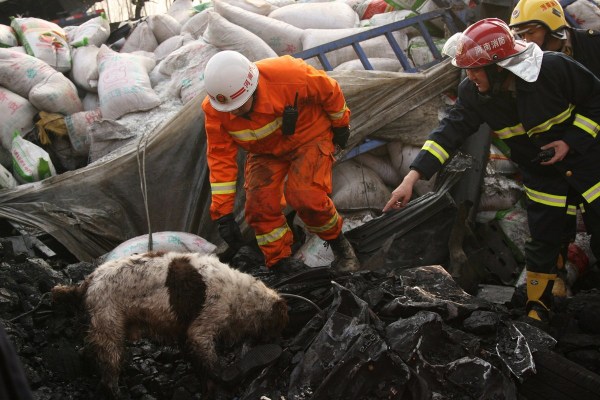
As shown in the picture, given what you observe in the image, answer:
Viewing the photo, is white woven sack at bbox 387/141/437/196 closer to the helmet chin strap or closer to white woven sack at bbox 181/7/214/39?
the helmet chin strap

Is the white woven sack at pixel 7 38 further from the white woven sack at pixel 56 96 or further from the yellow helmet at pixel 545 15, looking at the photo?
the yellow helmet at pixel 545 15

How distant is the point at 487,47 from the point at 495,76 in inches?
7.3

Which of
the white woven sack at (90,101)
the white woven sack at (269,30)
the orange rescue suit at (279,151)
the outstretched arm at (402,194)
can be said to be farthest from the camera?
the white woven sack at (269,30)

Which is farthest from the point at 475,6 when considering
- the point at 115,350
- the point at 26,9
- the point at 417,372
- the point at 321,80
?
the point at 26,9

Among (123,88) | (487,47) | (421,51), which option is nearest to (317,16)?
(421,51)

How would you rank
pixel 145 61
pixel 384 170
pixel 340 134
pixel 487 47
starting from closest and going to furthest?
pixel 487 47, pixel 340 134, pixel 384 170, pixel 145 61

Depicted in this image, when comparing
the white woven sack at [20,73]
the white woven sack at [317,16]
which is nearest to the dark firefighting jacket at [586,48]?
the white woven sack at [317,16]

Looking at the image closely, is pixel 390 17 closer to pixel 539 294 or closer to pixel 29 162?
pixel 539 294

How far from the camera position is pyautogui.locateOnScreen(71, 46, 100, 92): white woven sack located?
5.83m

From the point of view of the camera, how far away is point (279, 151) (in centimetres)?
402

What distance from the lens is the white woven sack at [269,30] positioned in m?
5.91

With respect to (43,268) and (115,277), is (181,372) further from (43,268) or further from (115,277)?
Result: (43,268)

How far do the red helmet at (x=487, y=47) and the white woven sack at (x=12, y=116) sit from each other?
3765mm

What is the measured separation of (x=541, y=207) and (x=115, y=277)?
232cm
